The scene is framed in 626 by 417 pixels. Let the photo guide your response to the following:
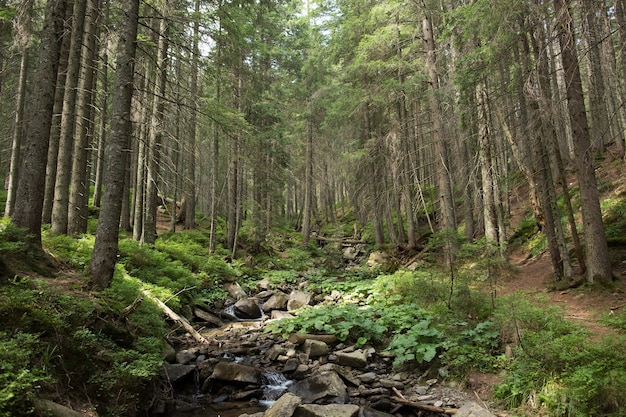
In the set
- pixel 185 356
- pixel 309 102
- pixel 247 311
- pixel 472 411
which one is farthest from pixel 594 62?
pixel 309 102

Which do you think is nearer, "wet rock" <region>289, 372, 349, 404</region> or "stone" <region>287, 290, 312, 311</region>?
"wet rock" <region>289, 372, 349, 404</region>

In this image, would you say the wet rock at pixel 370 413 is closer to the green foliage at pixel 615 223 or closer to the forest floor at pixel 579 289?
the forest floor at pixel 579 289

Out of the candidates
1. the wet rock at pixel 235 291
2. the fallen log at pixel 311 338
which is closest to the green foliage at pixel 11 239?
the fallen log at pixel 311 338

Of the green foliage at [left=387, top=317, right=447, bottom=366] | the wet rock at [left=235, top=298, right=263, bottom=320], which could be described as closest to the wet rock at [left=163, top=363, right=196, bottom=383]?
the green foliage at [left=387, top=317, right=447, bottom=366]

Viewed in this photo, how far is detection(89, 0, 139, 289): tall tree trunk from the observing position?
6156mm

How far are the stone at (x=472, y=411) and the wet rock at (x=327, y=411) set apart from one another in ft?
4.26

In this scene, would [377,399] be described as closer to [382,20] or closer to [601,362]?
[601,362]

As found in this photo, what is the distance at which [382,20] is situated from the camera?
44.7 feet

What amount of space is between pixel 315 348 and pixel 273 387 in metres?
1.42

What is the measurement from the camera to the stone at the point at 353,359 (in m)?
6.60

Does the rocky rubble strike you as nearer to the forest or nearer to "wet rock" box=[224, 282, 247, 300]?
the forest

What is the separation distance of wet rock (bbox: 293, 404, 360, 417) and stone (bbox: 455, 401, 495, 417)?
1.30m

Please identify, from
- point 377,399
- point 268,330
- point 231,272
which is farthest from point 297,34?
point 377,399

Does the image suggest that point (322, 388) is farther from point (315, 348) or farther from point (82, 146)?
point (82, 146)
